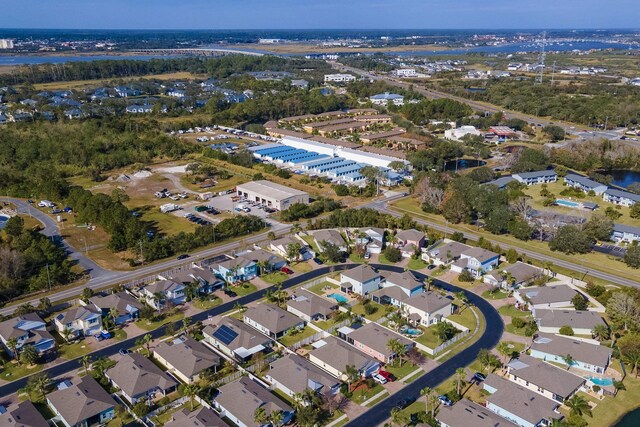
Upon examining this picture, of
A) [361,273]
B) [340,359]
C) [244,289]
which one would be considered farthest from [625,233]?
[244,289]

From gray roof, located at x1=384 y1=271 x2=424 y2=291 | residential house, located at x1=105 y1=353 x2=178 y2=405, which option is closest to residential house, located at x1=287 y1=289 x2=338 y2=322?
gray roof, located at x1=384 y1=271 x2=424 y2=291

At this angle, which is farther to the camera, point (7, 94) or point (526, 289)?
point (7, 94)

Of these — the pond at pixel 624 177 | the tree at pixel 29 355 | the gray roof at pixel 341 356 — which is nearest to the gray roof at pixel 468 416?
the gray roof at pixel 341 356

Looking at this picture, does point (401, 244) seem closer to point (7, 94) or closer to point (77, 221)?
point (77, 221)

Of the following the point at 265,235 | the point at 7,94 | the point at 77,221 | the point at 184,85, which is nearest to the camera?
the point at 265,235

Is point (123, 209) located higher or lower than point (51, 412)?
higher

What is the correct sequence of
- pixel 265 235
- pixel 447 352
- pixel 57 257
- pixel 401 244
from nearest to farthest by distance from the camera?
pixel 447 352 < pixel 57 257 < pixel 401 244 < pixel 265 235

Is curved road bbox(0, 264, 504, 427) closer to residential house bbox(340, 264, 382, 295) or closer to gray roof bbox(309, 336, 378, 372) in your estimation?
gray roof bbox(309, 336, 378, 372)

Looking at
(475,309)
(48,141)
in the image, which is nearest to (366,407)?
(475,309)
